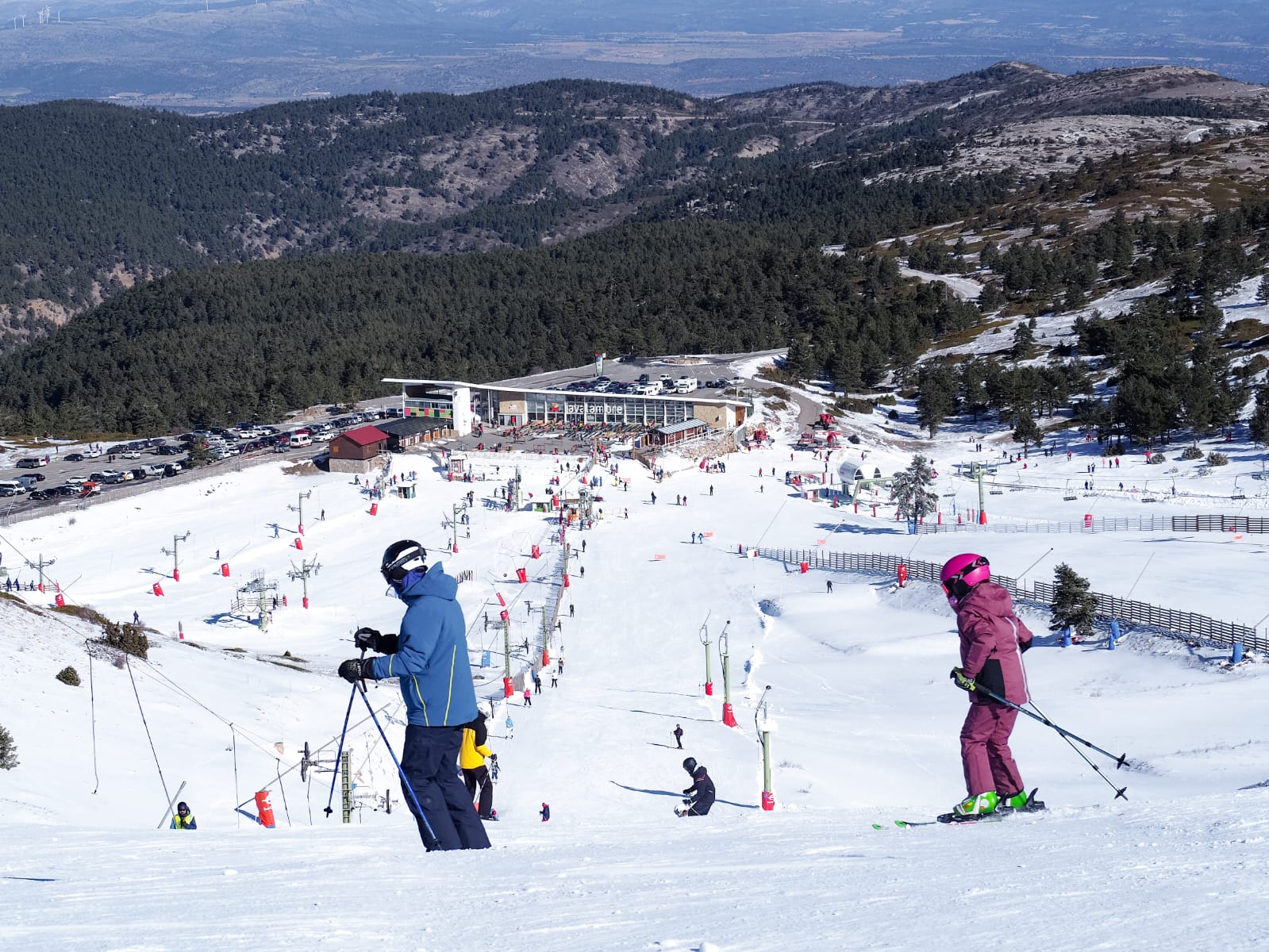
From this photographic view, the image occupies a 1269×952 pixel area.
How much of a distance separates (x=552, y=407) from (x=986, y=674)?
6840 cm

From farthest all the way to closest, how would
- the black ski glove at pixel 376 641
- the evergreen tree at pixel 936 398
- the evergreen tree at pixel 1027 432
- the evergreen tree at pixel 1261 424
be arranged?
the evergreen tree at pixel 936 398 → the evergreen tree at pixel 1027 432 → the evergreen tree at pixel 1261 424 → the black ski glove at pixel 376 641

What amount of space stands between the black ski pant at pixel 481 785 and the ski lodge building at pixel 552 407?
5834 cm

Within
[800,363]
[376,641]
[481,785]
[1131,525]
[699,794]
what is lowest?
[1131,525]

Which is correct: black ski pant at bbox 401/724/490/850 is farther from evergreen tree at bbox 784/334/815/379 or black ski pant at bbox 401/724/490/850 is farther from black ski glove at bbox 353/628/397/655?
evergreen tree at bbox 784/334/815/379

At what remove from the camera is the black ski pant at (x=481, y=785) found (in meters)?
10.4

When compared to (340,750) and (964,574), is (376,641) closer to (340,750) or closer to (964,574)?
(340,750)

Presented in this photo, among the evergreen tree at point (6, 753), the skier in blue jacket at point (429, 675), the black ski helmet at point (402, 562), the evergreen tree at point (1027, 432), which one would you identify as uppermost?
the black ski helmet at point (402, 562)

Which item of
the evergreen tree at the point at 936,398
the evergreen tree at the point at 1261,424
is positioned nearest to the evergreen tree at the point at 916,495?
the evergreen tree at the point at 1261,424

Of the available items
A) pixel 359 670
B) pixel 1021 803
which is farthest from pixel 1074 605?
pixel 359 670

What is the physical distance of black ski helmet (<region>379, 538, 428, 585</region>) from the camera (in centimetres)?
891

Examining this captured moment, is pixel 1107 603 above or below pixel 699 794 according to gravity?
below

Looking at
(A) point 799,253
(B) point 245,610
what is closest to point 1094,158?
(A) point 799,253

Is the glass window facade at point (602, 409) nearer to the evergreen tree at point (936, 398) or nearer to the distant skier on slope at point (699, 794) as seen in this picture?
the evergreen tree at point (936, 398)

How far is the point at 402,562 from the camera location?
8.95m
